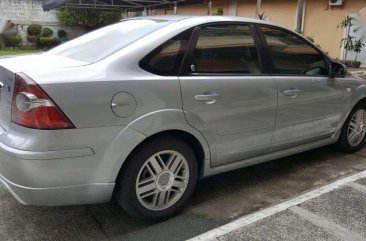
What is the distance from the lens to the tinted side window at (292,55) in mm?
3748

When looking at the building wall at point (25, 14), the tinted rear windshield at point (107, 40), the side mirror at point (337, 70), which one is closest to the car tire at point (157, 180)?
the tinted rear windshield at point (107, 40)

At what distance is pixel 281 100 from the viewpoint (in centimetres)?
369

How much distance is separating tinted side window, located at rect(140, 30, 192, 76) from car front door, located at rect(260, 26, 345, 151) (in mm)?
924

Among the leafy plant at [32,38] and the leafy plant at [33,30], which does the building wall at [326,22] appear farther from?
the leafy plant at [33,30]

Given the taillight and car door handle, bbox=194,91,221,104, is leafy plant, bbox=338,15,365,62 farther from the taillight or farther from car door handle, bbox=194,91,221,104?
the taillight

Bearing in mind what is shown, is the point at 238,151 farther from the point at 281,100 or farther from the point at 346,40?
the point at 346,40

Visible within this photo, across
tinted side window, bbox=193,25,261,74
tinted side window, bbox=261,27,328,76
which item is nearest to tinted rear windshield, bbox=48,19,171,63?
tinted side window, bbox=193,25,261,74

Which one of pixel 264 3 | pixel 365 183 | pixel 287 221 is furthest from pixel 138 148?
pixel 264 3

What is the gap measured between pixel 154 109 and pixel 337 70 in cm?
237

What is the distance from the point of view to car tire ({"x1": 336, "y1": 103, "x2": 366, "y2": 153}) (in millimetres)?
4629

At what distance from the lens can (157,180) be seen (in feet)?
9.94

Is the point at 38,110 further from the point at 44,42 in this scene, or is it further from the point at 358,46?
the point at 44,42

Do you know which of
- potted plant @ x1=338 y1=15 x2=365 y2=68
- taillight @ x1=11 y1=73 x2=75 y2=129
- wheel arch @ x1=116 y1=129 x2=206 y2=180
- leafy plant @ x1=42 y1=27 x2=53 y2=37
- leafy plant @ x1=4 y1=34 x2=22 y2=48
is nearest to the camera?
taillight @ x1=11 y1=73 x2=75 y2=129

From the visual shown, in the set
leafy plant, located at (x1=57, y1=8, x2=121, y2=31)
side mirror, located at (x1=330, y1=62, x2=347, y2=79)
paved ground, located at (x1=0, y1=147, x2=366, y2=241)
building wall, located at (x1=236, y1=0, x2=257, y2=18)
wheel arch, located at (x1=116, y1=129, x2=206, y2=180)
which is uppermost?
building wall, located at (x1=236, y1=0, x2=257, y2=18)
